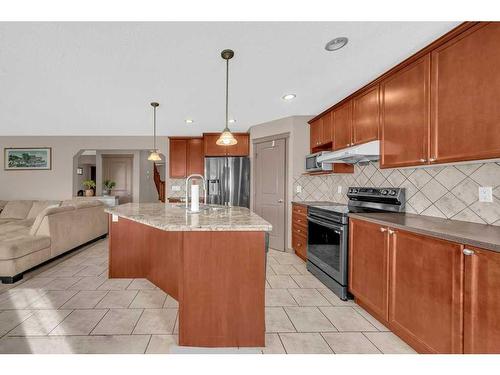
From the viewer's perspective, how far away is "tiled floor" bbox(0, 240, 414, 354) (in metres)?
1.65

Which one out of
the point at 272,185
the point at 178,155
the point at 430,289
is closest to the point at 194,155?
the point at 178,155

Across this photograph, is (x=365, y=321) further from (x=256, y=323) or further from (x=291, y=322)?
(x=256, y=323)

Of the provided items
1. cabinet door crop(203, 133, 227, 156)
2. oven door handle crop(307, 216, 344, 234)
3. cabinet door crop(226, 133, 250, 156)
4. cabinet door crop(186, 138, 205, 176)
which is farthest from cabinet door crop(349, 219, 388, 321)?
cabinet door crop(186, 138, 205, 176)

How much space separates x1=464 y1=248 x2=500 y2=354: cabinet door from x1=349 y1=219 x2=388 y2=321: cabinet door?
0.58 meters

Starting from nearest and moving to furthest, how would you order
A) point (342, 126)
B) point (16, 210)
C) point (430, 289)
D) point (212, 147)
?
point (430, 289) < point (342, 126) < point (16, 210) < point (212, 147)

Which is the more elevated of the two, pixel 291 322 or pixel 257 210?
pixel 257 210

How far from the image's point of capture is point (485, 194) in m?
1.68

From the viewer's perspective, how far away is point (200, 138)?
216 inches

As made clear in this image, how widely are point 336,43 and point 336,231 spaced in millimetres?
1724

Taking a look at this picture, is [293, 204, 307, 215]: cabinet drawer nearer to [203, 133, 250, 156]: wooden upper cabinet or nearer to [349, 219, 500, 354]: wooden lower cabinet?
[349, 219, 500, 354]: wooden lower cabinet

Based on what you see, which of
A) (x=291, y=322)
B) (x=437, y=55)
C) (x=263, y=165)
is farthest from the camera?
(x=263, y=165)

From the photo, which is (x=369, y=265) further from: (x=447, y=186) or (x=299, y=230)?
(x=299, y=230)
